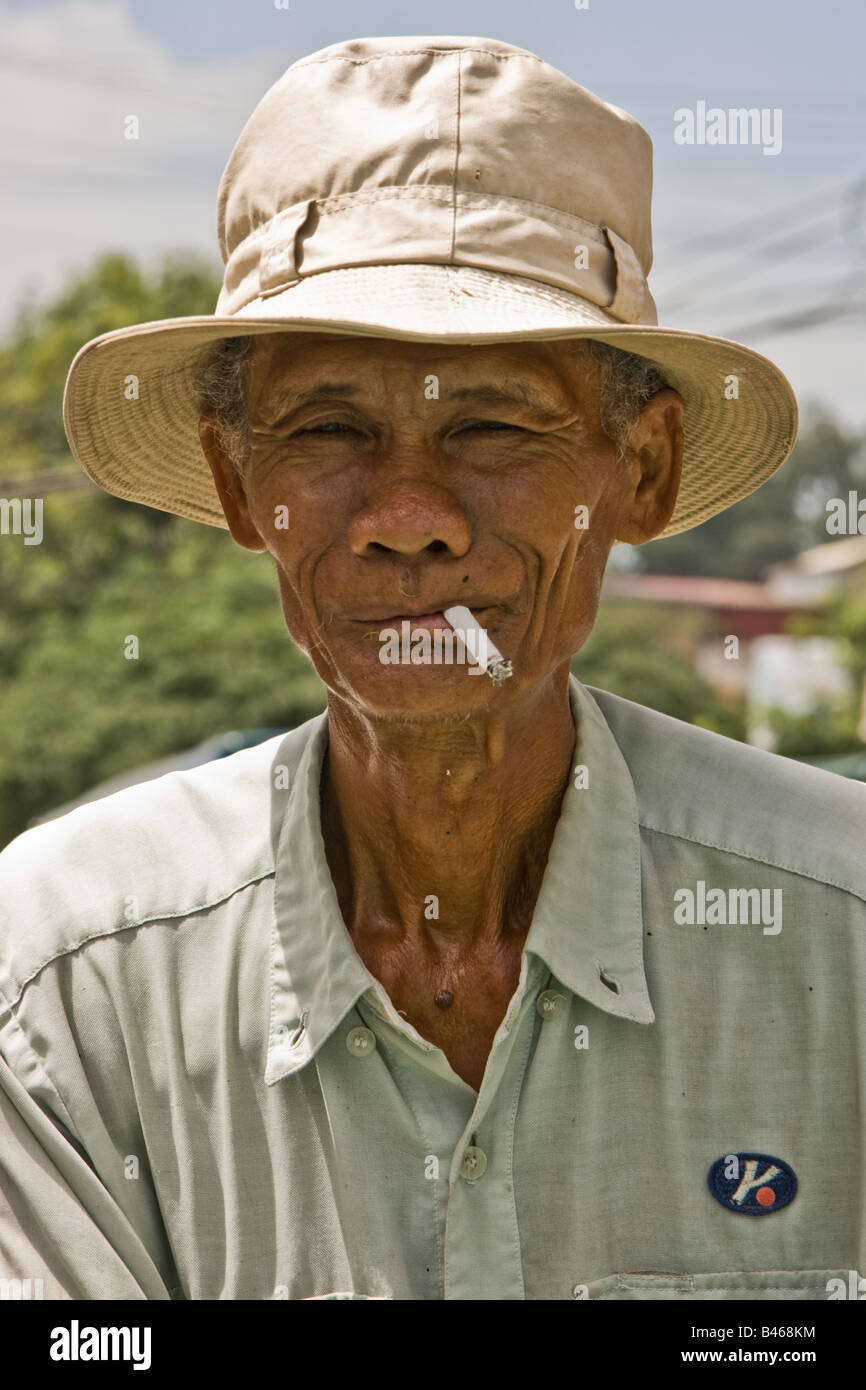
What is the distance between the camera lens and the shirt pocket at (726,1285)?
2072mm

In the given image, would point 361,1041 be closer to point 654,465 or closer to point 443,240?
point 654,465

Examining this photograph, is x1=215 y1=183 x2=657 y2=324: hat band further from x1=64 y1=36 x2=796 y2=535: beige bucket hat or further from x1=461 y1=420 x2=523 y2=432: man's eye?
x1=461 y1=420 x2=523 y2=432: man's eye

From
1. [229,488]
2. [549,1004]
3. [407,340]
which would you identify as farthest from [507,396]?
[549,1004]

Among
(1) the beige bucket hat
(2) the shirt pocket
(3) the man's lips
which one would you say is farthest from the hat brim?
(2) the shirt pocket

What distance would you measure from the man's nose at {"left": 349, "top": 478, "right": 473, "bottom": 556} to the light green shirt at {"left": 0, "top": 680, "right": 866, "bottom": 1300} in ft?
1.66

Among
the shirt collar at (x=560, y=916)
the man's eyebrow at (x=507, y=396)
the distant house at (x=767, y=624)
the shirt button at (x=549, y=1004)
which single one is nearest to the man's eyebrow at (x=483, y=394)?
the man's eyebrow at (x=507, y=396)

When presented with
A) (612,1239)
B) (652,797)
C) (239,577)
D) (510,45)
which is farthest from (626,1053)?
(239,577)

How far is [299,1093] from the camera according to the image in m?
2.15

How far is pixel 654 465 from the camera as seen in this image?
2352mm

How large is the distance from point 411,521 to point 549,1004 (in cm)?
70

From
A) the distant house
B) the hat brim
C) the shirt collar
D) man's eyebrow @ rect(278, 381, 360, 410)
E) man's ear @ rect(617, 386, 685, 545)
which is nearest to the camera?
the hat brim

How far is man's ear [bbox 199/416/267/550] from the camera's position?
236 cm

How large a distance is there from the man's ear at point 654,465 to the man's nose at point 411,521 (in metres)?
0.39
